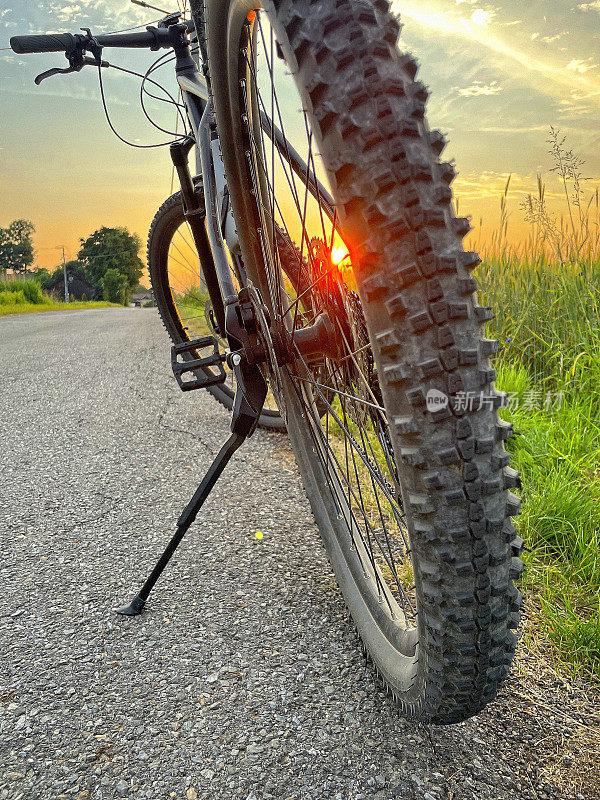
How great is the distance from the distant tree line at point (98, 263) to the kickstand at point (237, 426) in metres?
45.7

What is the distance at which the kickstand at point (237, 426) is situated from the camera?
1557 millimetres

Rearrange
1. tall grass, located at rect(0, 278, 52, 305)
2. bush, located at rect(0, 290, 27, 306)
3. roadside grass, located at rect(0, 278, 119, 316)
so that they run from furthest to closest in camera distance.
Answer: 1. tall grass, located at rect(0, 278, 52, 305)
2. bush, located at rect(0, 290, 27, 306)
3. roadside grass, located at rect(0, 278, 119, 316)

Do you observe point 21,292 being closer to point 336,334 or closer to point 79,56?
point 79,56

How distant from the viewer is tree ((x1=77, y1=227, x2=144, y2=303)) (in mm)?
50000

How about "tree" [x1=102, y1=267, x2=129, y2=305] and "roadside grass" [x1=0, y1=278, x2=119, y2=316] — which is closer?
"roadside grass" [x1=0, y1=278, x2=119, y2=316]

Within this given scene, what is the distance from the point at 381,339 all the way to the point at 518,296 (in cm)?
321

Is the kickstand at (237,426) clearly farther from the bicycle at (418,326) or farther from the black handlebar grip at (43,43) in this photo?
the black handlebar grip at (43,43)

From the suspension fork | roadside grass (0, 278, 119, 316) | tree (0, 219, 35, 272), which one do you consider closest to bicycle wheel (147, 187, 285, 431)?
the suspension fork

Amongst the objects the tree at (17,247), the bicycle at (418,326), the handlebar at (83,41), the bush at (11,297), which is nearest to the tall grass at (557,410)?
the bicycle at (418,326)

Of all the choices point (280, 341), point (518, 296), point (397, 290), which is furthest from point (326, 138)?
point (518, 296)

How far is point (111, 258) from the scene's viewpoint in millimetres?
53875

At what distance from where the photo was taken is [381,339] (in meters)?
0.86

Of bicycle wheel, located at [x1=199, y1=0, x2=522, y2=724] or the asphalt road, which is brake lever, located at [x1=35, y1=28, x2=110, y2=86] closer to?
bicycle wheel, located at [x1=199, y1=0, x2=522, y2=724]

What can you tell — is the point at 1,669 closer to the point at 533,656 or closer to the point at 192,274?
the point at 533,656
